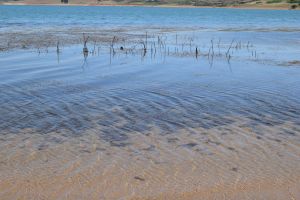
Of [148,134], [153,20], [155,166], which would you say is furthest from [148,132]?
[153,20]

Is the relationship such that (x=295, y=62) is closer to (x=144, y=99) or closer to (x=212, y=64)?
(x=212, y=64)

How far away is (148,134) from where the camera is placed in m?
10.5

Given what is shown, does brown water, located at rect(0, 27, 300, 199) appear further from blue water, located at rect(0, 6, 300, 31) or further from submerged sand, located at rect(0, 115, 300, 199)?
blue water, located at rect(0, 6, 300, 31)

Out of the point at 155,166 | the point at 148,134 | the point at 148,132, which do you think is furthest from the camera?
the point at 148,132

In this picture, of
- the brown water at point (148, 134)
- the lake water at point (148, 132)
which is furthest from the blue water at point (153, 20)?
the brown water at point (148, 134)

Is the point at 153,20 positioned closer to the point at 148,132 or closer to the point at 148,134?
the point at 148,132

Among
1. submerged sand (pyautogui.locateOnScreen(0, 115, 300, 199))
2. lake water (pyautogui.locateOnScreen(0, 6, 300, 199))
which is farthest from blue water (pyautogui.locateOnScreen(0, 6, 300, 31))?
submerged sand (pyautogui.locateOnScreen(0, 115, 300, 199))

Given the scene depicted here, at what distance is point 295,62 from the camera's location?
2284 cm

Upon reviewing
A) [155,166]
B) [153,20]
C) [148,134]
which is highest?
[153,20]

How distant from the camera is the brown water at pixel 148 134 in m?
7.74

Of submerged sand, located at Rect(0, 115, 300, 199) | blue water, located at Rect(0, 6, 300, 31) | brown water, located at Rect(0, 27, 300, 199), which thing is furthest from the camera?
blue water, located at Rect(0, 6, 300, 31)

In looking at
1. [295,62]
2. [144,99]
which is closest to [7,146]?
[144,99]

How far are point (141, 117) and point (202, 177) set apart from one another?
13.1ft

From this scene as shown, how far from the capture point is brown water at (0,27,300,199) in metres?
7.74
